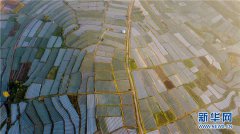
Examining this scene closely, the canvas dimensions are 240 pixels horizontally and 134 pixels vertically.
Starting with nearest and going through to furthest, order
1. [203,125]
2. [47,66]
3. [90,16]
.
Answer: [203,125] < [47,66] < [90,16]

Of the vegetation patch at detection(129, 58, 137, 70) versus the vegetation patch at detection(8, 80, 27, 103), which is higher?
the vegetation patch at detection(129, 58, 137, 70)

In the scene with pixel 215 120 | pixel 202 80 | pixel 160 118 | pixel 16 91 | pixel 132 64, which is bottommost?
pixel 215 120

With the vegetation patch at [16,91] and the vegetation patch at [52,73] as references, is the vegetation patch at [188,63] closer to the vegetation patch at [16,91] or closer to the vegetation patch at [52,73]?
the vegetation patch at [52,73]

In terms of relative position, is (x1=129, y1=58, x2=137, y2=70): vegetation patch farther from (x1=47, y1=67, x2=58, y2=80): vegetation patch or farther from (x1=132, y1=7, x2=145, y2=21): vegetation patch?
(x1=132, y1=7, x2=145, y2=21): vegetation patch

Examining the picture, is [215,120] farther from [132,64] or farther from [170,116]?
[132,64]

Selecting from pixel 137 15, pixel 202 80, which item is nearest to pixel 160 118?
pixel 202 80

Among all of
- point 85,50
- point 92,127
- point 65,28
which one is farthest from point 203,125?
point 65,28

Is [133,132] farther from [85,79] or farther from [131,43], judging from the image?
[131,43]

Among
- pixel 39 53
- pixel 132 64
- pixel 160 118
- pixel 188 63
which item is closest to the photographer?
pixel 160 118

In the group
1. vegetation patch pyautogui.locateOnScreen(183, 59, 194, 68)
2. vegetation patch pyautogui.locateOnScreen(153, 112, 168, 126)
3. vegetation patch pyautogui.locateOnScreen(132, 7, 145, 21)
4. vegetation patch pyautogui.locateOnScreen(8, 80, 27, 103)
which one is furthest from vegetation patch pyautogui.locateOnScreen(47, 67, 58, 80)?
vegetation patch pyautogui.locateOnScreen(183, 59, 194, 68)
